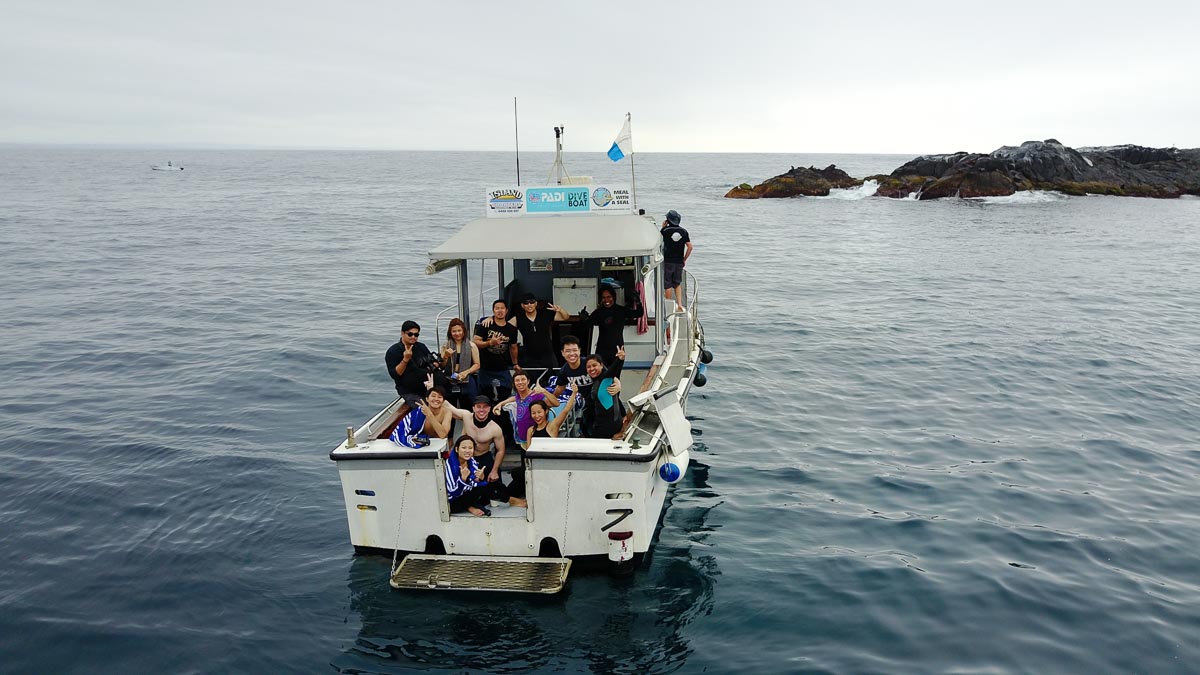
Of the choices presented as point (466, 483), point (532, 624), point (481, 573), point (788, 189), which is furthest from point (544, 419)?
point (788, 189)

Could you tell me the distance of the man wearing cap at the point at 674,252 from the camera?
47.0 ft

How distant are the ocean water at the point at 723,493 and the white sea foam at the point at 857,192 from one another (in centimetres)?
4121

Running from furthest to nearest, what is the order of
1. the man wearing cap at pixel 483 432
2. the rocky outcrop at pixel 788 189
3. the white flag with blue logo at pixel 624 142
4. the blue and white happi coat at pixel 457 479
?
the rocky outcrop at pixel 788 189 → the white flag with blue logo at pixel 624 142 → the man wearing cap at pixel 483 432 → the blue and white happi coat at pixel 457 479

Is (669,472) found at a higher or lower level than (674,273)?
lower

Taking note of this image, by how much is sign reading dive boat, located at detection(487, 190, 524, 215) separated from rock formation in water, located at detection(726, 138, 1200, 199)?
59816mm

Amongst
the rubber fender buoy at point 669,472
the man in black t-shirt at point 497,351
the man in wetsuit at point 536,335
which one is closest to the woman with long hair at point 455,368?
the man in black t-shirt at point 497,351

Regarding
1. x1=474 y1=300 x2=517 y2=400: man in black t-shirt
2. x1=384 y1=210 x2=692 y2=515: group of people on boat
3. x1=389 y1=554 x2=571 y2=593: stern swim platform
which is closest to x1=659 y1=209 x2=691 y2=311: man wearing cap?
x1=384 y1=210 x2=692 y2=515: group of people on boat

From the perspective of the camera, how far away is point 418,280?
30.8 metres

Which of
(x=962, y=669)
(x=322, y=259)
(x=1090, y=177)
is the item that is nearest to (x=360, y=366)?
(x=962, y=669)

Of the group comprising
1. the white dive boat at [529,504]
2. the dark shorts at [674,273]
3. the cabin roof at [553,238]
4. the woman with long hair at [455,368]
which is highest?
the cabin roof at [553,238]

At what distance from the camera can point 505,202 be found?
39.3 ft

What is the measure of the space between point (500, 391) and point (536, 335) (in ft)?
2.78

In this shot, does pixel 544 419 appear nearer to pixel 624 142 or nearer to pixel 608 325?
pixel 608 325

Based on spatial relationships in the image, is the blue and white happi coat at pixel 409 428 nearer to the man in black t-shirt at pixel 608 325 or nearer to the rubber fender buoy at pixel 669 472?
the man in black t-shirt at pixel 608 325
